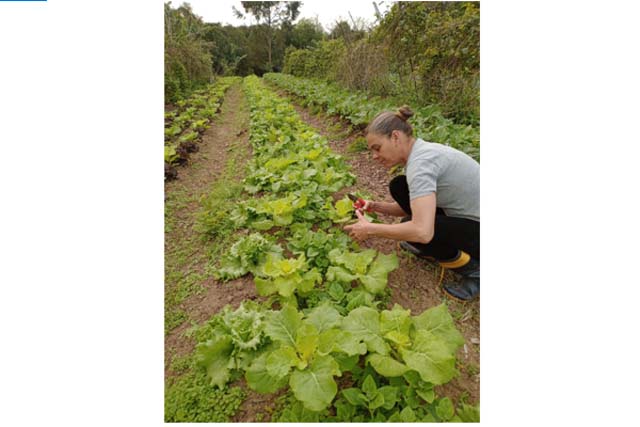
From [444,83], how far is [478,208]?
3904mm

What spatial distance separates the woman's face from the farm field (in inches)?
23.9

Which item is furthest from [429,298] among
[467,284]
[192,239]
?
[192,239]

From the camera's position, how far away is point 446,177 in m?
1.99

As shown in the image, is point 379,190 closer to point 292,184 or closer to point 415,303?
point 292,184

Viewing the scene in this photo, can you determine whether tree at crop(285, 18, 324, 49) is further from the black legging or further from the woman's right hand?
the black legging

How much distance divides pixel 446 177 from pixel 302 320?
1.19 meters

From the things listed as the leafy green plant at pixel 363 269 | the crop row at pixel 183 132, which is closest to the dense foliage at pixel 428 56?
the leafy green plant at pixel 363 269

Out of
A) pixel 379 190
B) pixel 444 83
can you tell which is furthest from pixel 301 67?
pixel 379 190

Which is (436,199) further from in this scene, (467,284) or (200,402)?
(200,402)

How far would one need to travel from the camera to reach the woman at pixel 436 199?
1.84 meters

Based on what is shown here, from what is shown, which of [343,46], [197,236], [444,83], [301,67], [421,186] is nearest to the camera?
[421,186]

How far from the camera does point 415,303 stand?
85.9 inches

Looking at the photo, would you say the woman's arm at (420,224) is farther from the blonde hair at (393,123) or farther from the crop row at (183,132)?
the crop row at (183,132)

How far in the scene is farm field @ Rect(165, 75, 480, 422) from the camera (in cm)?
140
